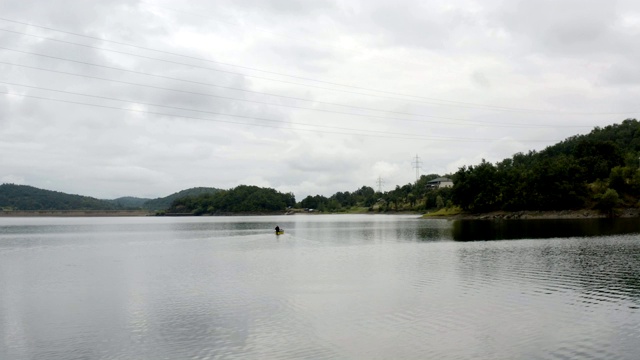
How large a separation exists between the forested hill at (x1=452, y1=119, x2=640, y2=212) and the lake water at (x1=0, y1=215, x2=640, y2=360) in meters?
82.2

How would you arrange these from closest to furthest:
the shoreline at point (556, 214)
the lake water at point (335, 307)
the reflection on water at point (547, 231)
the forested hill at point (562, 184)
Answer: the lake water at point (335, 307), the reflection on water at point (547, 231), the shoreline at point (556, 214), the forested hill at point (562, 184)

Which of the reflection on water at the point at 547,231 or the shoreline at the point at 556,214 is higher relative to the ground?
the shoreline at the point at 556,214

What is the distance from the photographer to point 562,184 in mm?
127250

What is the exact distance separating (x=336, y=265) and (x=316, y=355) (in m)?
27.2

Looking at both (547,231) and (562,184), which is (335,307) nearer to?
(547,231)

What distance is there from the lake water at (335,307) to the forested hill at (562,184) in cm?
8224

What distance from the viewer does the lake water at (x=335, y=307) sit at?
20.8 metres

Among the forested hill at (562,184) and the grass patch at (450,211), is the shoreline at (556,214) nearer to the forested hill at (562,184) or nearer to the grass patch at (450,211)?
the forested hill at (562,184)

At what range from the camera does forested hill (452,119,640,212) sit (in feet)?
414

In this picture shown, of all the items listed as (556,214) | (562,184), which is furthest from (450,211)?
(562,184)

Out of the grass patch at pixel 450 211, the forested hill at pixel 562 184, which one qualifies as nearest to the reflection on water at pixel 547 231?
the forested hill at pixel 562 184

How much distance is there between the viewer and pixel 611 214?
12081cm

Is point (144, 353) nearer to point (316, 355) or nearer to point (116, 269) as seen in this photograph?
point (316, 355)

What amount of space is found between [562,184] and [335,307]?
115 meters
